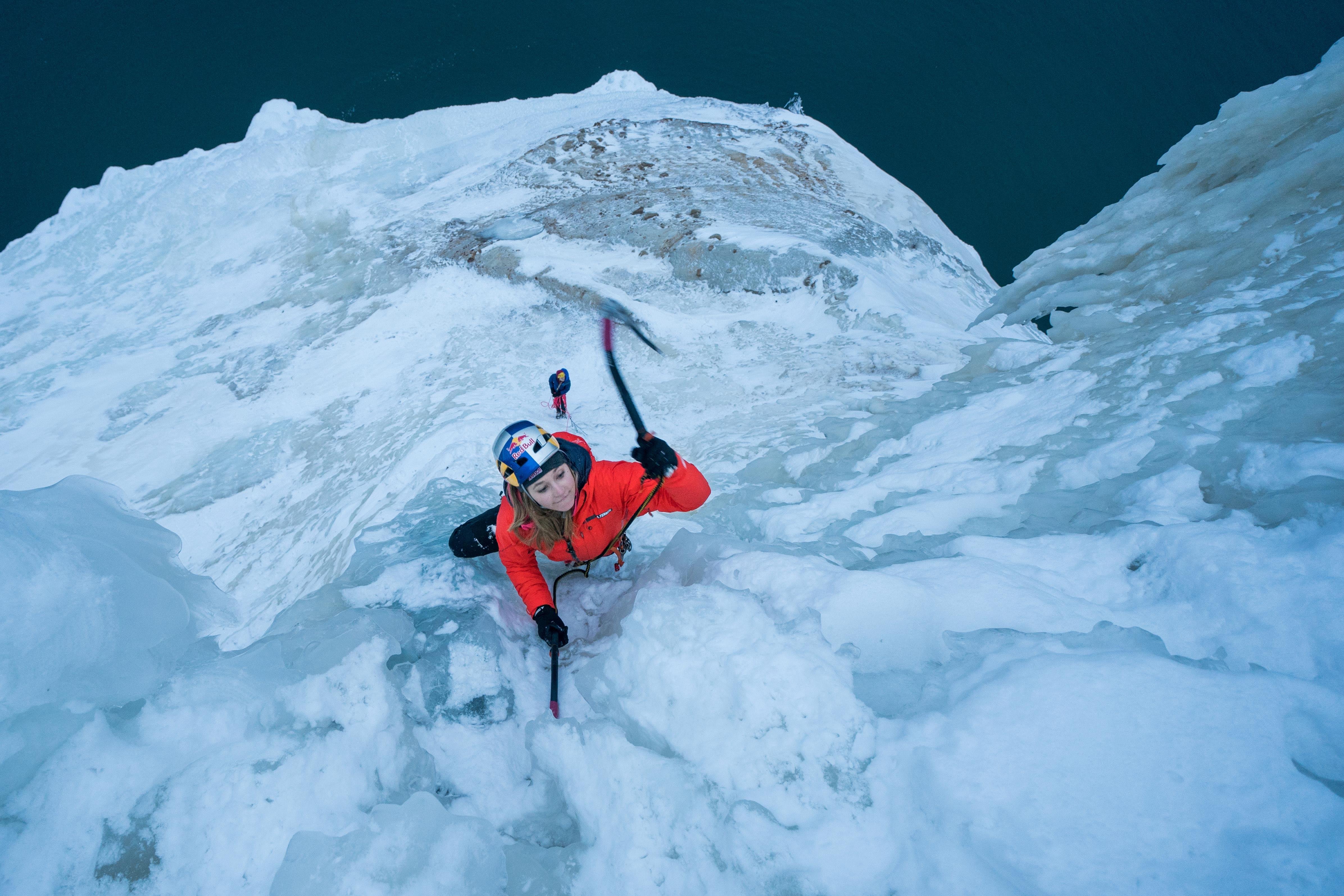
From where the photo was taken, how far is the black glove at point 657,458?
8.27 feet

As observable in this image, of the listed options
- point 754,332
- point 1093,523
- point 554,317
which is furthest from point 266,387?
point 1093,523

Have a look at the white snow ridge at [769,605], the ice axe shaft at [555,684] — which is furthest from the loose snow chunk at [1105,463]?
the ice axe shaft at [555,684]

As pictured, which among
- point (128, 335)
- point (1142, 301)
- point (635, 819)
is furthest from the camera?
point (128, 335)

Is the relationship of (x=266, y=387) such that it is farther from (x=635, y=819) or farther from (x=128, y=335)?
(x=635, y=819)

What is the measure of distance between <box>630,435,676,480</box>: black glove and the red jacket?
29 mm

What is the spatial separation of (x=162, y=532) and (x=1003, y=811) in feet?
11.6

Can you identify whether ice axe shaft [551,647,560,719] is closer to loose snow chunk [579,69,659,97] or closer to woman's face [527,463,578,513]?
woman's face [527,463,578,513]

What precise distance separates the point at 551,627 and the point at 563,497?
0.53 metres

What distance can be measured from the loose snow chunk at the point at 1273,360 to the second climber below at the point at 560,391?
13.7 ft

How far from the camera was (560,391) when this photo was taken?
523 cm

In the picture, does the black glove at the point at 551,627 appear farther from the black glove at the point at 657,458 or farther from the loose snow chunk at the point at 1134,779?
the loose snow chunk at the point at 1134,779

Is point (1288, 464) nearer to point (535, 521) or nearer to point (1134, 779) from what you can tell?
point (1134, 779)

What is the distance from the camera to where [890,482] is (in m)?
3.40

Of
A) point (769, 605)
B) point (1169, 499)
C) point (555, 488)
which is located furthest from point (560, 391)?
point (1169, 499)
